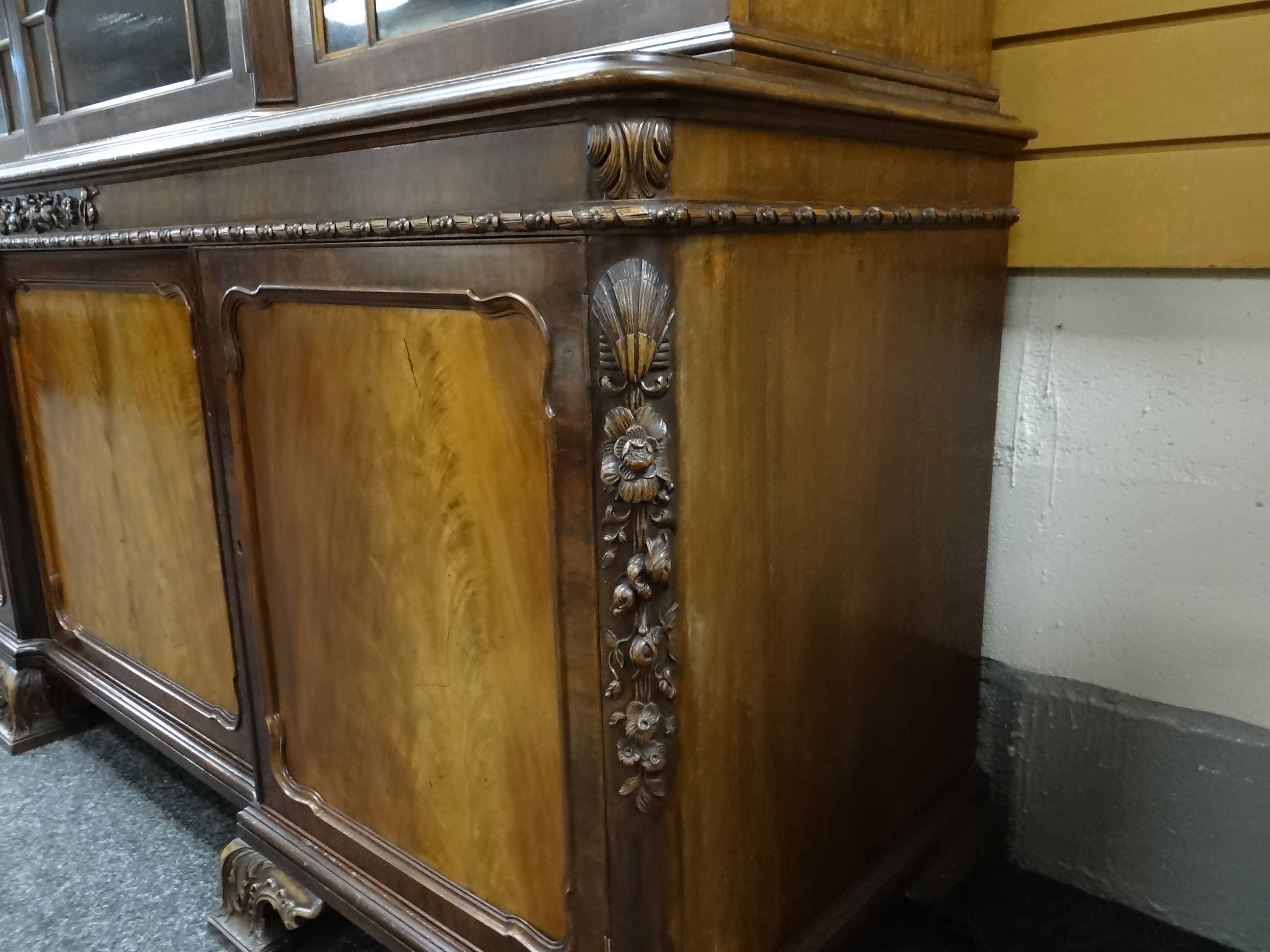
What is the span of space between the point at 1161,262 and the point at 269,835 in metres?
1.27

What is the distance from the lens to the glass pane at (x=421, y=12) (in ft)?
2.99

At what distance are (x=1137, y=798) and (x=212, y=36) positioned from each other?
1.55 meters

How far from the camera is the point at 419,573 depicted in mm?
912

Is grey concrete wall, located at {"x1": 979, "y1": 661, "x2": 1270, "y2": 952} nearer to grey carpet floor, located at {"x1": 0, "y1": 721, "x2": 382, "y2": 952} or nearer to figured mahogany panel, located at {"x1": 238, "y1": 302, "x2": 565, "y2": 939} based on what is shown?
figured mahogany panel, located at {"x1": 238, "y1": 302, "x2": 565, "y2": 939}

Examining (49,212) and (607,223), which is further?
(49,212)

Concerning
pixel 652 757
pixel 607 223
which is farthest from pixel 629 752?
pixel 607 223

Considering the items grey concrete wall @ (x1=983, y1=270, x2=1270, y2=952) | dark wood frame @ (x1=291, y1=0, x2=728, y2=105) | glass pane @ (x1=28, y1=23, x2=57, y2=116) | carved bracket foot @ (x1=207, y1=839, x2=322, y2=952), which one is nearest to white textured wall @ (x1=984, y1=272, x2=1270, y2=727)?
grey concrete wall @ (x1=983, y1=270, x2=1270, y2=952)

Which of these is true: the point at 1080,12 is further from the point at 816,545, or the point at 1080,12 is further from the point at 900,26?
the point at 816,545

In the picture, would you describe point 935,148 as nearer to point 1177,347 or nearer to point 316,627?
point 1177,347

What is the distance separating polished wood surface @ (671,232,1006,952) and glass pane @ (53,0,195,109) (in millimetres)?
929

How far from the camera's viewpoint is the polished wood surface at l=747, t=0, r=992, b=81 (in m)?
0.79

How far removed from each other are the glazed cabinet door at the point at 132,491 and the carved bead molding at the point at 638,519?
2.09ft

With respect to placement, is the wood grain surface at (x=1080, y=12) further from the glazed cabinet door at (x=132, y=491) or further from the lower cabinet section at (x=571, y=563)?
the glazed cabinet door at (x=132, y=491)

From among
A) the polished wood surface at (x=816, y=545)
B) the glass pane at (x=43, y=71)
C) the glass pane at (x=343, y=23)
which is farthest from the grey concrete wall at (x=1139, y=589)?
the glass pane at (x=43, y=71)
